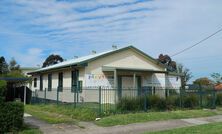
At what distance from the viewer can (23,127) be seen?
42.1 ft

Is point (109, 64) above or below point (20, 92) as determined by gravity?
above

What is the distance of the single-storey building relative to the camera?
2277 cm

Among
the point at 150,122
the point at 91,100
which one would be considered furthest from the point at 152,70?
the point at 150,122

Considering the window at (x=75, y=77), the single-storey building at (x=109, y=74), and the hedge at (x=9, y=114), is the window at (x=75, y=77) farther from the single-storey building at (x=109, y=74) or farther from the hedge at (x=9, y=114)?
the hedge at (x=9, y=114)

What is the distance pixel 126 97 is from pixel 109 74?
22.7ft

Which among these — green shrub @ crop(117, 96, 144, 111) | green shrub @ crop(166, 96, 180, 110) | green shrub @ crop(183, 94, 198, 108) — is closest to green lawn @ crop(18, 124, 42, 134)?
green shrub @ crop(117, 96, 144, 111)

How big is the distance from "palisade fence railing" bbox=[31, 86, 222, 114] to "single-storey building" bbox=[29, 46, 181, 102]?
0.48ft

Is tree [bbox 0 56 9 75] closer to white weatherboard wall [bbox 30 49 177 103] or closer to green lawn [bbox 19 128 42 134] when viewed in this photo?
white weatherboard wall [bbox 30 49 177 103]

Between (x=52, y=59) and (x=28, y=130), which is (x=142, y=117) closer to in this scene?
(x=28, y=130)

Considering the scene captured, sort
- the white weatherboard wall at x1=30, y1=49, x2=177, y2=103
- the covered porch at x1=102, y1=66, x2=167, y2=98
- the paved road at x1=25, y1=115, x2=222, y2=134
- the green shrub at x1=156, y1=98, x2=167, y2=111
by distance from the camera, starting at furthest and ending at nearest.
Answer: the covered porch at x1=102, y1=66, x2=167, y2=98 → the white weatherboard wall at x1=30, y1=49, x2=177, y2=103 → the green shrub at x1=156, y1=98, x2=167, y2=111 → the paved road at x1=25, y1=115, x2=222, y2=134

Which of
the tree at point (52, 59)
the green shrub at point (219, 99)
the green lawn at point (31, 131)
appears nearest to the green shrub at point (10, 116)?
the green lawn at point (31, 131)

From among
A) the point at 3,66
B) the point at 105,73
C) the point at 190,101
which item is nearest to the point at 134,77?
the point at 105,73

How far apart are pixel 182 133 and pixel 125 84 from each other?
43.0 ft

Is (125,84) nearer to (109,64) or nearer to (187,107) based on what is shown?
(109,64)
